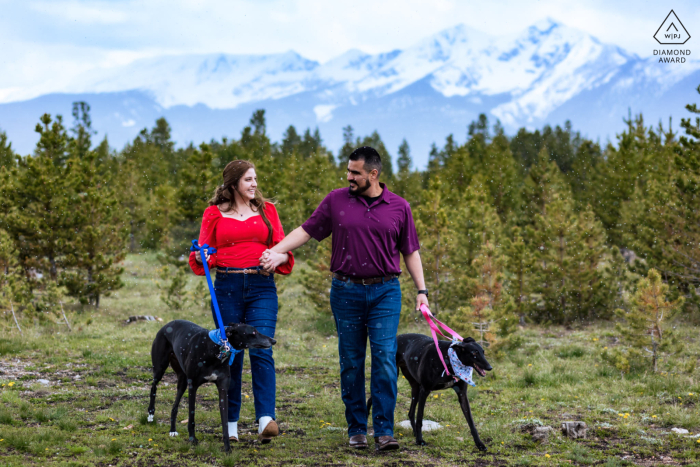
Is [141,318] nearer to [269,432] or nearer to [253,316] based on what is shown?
[253,316]

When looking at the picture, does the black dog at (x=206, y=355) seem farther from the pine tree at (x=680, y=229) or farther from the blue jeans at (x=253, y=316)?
the pine tree at (x=680, y=229)

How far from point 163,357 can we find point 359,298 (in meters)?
2.17

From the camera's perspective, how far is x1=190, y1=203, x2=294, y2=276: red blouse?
203 inches

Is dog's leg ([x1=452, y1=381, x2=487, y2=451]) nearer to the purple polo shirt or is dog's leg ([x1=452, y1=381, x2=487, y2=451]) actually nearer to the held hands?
the purple polo shirt

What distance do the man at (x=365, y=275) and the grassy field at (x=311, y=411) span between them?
0.46 m

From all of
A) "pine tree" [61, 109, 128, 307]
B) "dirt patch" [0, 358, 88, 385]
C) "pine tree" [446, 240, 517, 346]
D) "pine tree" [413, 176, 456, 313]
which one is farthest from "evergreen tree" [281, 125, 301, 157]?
"dirt patch" [0, 358, 88, 385]

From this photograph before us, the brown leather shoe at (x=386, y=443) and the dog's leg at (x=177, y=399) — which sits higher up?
the dog's leg at (x=177, y=399)

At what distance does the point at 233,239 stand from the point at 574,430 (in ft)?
12.8

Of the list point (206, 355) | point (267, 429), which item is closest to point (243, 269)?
point (206, 355)

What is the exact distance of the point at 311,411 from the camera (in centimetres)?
661

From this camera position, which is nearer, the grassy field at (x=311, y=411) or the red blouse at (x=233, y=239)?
the grassy field at (x=311, y=411)

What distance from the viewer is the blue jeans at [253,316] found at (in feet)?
16.8

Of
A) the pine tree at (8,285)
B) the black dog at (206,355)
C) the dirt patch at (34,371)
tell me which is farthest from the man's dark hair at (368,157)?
the pine tree at (8,285)

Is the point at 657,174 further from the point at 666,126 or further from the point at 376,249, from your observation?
the point at 376,249
